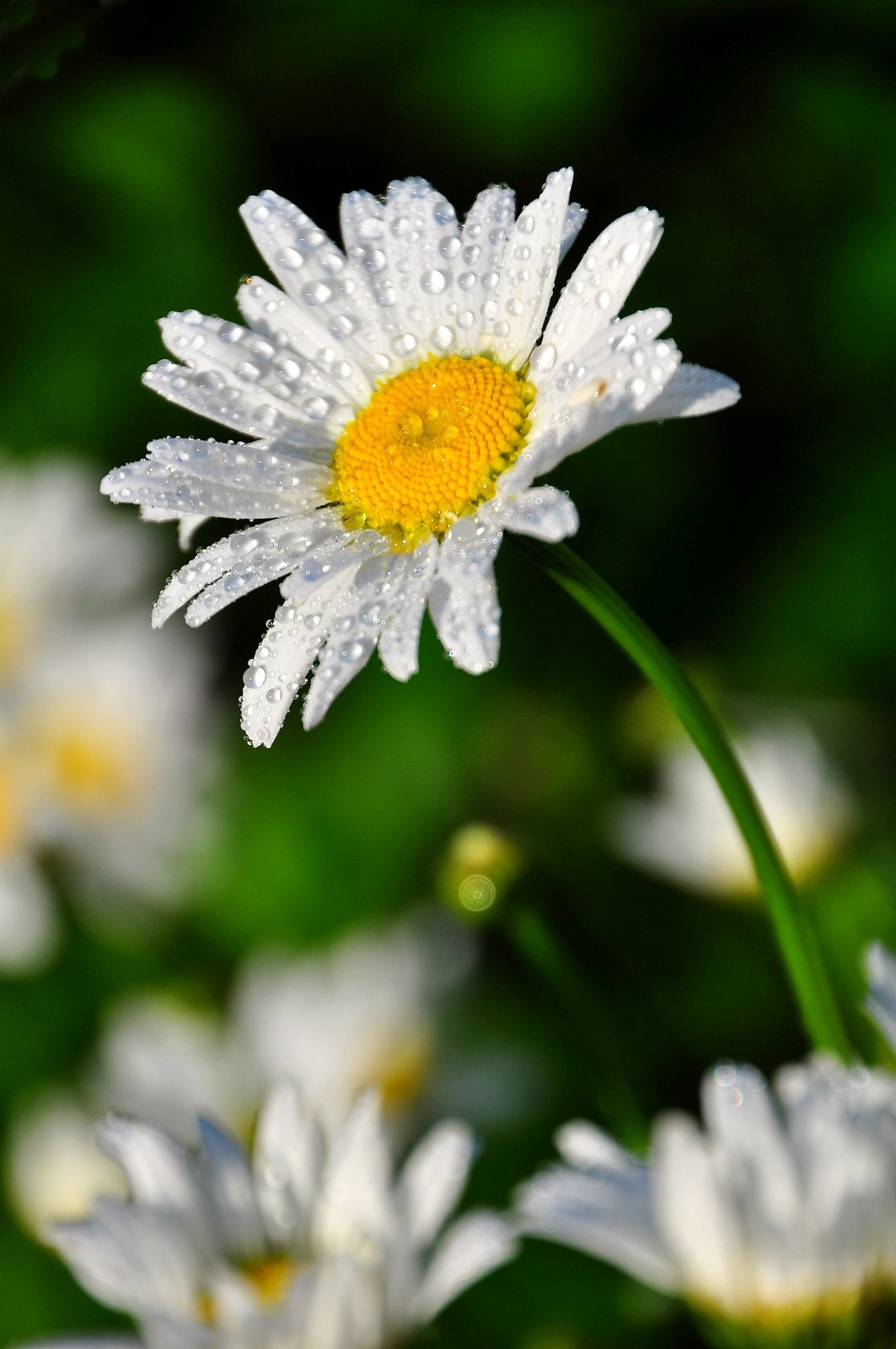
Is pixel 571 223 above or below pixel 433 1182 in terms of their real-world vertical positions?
above

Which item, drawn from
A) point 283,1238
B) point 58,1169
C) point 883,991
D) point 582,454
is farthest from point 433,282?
point 582,454

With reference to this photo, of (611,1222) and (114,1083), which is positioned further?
(114,1083)

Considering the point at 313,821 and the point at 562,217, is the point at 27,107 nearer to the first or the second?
the point at 313,821

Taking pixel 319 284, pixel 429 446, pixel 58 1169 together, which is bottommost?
pixel 58 1169

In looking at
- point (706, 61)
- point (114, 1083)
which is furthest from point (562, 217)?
point (706, 61)

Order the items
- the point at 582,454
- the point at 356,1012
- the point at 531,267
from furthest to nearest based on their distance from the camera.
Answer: the point at 582,454
the point at 356,1012
the point at 531,267

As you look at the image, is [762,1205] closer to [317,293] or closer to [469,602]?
[469,602]

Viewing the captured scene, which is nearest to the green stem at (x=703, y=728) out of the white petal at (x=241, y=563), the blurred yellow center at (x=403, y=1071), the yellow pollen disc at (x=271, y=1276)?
the white petal at (x=241, y=563)
